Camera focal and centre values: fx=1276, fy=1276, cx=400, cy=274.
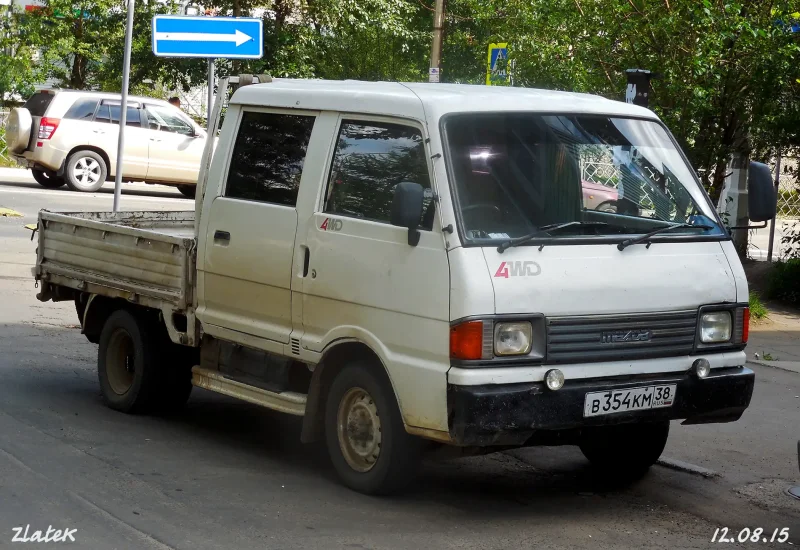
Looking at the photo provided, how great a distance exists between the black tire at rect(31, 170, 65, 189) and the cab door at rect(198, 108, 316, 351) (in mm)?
18485

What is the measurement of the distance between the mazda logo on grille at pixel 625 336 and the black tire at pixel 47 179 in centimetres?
2050

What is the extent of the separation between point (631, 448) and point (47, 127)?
62.6 ft

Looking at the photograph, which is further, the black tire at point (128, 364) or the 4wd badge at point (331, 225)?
the black tire at point (128, 364)

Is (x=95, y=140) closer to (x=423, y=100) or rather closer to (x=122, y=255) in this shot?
(x=122, y=255)

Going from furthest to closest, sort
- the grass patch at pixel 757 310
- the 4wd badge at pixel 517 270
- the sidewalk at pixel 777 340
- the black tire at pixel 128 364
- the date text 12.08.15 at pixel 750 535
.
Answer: the grass patch at pixel 757 310 < the sidewalk at pixel 777 340 < the black tire at pixel 128 364 < the date text 12.08.15 at pixel 750 535 < the 4wd badge at pixel 517 270

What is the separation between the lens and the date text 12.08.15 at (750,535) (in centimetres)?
591

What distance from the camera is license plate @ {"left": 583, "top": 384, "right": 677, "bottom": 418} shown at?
5922 millimetres

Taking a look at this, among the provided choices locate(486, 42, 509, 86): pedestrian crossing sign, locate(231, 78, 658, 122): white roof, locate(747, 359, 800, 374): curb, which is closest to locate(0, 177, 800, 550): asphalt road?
locate(747, 359, 800, 374): curb

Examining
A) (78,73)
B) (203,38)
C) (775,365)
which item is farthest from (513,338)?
(78,73)

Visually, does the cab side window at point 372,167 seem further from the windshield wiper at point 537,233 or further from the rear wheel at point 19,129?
the rear wheel at point 19,129

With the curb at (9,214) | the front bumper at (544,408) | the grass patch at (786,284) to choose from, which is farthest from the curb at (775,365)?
the curb at (9,214)

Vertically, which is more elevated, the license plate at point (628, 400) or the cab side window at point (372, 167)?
the cab side window at point (372, 167)

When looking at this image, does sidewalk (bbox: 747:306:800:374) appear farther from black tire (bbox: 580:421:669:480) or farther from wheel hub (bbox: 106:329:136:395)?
wheel hub (bbox: 106:329:136:395)

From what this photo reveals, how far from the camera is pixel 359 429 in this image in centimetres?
638
